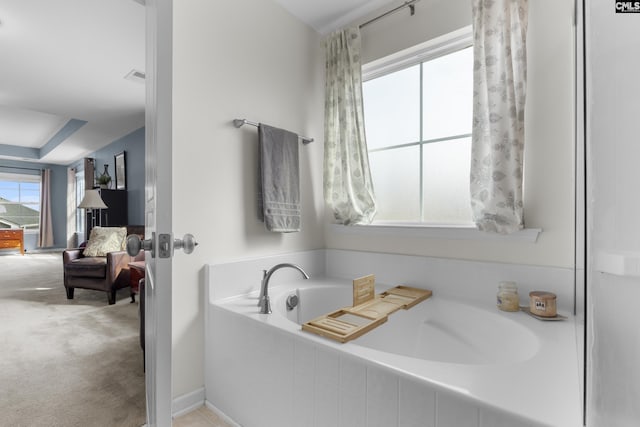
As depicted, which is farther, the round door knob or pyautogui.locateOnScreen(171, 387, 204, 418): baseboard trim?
pyautogui.locateOnScreen(171, 387, 204, 418): baseboard trim

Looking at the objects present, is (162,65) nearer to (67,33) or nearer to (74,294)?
(67,33)

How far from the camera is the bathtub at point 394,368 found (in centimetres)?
86

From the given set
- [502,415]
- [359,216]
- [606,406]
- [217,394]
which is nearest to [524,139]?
[359,216]

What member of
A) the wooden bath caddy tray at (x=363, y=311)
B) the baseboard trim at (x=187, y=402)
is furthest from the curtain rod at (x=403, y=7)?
the baseboard trim at (x=187, y=402)

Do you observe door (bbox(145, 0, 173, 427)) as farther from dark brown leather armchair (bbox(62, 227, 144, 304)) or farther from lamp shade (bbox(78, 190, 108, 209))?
lamp shade (bbox(78, 190, 108, 209))

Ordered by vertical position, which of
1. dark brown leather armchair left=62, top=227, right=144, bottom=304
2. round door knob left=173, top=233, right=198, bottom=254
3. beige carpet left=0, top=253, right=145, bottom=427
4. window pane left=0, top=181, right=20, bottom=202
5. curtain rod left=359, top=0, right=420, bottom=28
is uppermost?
curtain rod left=359, top=0, right=420, bottom=28

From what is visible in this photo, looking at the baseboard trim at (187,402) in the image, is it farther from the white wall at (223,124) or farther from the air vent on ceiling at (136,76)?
the air vent on ceiling at (136,76)

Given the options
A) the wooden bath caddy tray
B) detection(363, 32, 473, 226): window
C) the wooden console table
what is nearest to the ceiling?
detection(363, 32, 473, 226): window

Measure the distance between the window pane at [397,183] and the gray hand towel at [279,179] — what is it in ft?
1.92

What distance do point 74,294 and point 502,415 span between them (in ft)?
15.1

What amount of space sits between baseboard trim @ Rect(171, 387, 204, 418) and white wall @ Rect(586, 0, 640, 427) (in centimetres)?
173

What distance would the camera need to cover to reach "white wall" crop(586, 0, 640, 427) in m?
0.30

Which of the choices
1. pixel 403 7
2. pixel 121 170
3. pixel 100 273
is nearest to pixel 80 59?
pixel 100 273

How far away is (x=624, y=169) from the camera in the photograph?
0.31 metres
